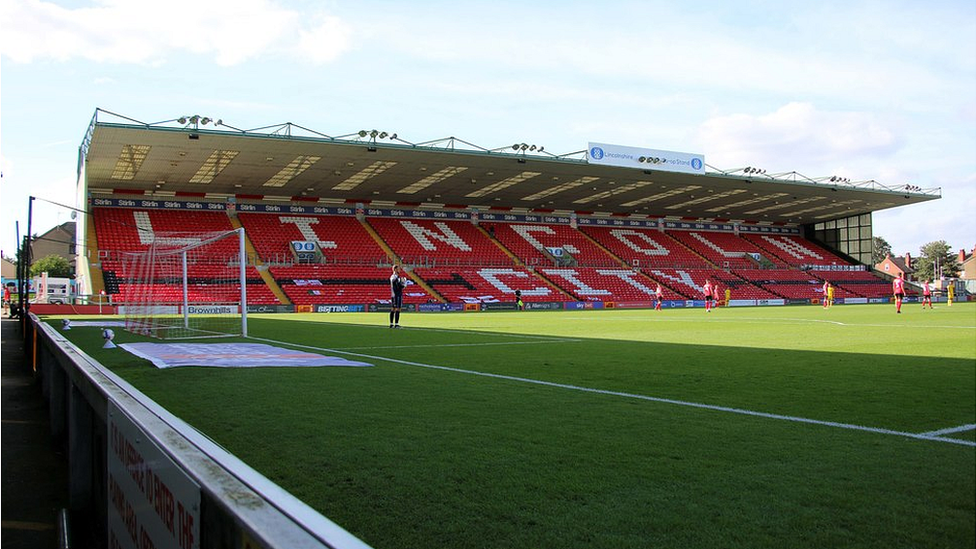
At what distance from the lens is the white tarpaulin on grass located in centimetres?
904

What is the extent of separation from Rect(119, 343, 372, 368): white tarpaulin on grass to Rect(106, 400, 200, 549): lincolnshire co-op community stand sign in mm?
6034

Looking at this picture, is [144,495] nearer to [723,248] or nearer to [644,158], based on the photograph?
[644,158]

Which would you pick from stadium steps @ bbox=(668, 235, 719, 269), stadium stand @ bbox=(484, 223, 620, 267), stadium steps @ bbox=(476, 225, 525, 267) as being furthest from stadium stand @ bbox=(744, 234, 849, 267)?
stadium steps @ bbox=(476, 225, 525, 267)

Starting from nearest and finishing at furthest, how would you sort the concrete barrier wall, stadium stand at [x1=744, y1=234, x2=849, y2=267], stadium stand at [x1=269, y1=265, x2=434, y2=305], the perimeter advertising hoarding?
the concrete barrier wall → the perimeter advertising hoarding → stadium stand at [x1=269, y1=265, x2=434, y2=305] → stadium stand at [x1=744, y1=234, x2=849, y2=267]

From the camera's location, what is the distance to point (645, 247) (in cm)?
5619

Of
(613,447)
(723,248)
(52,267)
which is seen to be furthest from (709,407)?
(52,267)

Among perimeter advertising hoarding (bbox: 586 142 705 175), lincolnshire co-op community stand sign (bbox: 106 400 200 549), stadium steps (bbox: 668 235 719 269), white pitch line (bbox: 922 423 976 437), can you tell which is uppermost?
perimeter advertising hoarding (bbox: 586 142 705 175)

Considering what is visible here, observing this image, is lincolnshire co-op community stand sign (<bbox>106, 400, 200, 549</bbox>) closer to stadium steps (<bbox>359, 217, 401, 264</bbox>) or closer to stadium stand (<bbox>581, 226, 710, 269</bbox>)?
stadium steps (<bbox>359, 217, 401, 264</bbox>)

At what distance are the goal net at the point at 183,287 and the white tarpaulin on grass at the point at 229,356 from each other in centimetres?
425

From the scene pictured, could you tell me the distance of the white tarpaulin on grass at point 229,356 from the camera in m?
9.04

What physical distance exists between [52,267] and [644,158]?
7418cm

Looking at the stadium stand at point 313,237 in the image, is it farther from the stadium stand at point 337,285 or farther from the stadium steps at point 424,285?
the stadium steps at point 424,285

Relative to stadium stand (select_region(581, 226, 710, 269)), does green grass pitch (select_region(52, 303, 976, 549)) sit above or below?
below

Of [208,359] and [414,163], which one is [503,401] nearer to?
[208,359]
